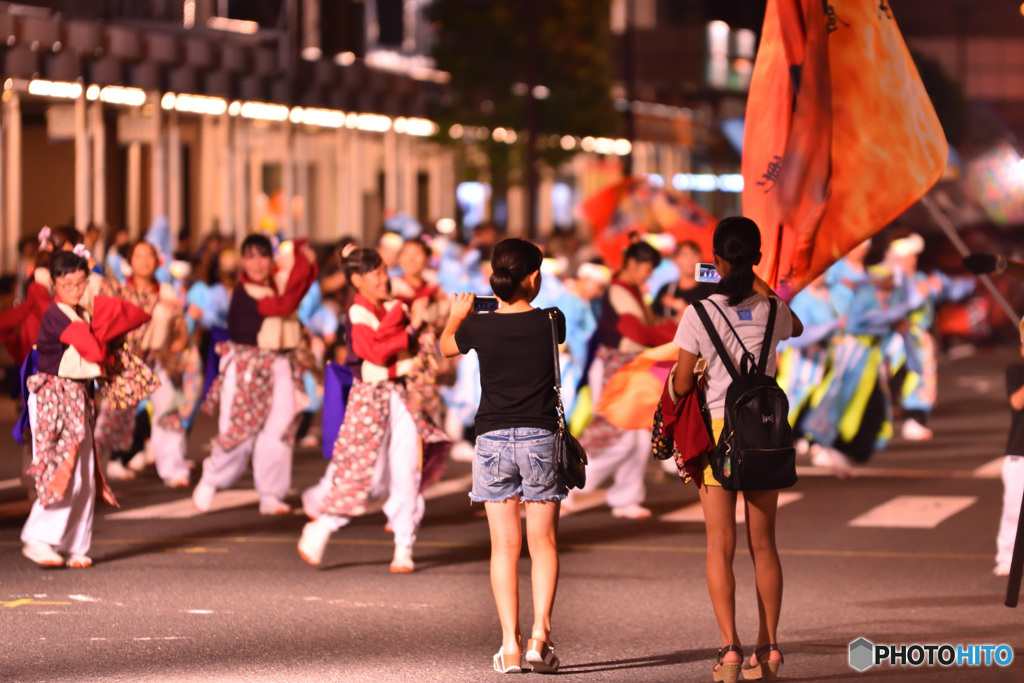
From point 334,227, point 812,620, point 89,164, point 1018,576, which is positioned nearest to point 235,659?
point 812,620

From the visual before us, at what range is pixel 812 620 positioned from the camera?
800cm

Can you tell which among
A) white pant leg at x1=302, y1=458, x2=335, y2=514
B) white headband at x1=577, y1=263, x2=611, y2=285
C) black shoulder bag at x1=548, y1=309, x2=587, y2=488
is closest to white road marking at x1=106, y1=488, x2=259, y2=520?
white pant leg at x1=302, y1=458, x2=335, y2=514

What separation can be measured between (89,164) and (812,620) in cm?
2100

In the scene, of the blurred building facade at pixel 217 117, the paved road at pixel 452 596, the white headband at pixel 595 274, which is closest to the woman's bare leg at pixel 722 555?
the paved road at pixel 452 596

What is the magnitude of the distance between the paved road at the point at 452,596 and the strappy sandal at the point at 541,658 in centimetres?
10

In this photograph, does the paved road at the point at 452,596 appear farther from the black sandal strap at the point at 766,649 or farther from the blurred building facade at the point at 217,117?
the blurred building facade at the point at 217,117

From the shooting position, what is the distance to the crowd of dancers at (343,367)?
9383 mm

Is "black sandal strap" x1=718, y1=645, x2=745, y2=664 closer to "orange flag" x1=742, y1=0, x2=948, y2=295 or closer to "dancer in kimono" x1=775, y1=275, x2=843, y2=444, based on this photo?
"orange flag" x1=742, y1=0, x2=948, y2=295

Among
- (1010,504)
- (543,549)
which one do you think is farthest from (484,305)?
(1010,504)

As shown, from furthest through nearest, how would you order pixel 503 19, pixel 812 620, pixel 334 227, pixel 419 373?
pixel 334 227 → pixel 503 19 → pixel 419 373 → pixel 812 620

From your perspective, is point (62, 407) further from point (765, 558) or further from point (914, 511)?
point (914, 511)

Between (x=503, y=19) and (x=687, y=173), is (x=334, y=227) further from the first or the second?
(x=687, y=173)

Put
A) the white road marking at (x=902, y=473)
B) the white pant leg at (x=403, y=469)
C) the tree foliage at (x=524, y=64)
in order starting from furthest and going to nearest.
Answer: the tree foliage at (x=524, y=64), the white road marking at (x=902, y=473), the white pant leg at (x=403, y=469)

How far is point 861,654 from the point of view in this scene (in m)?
7.21
